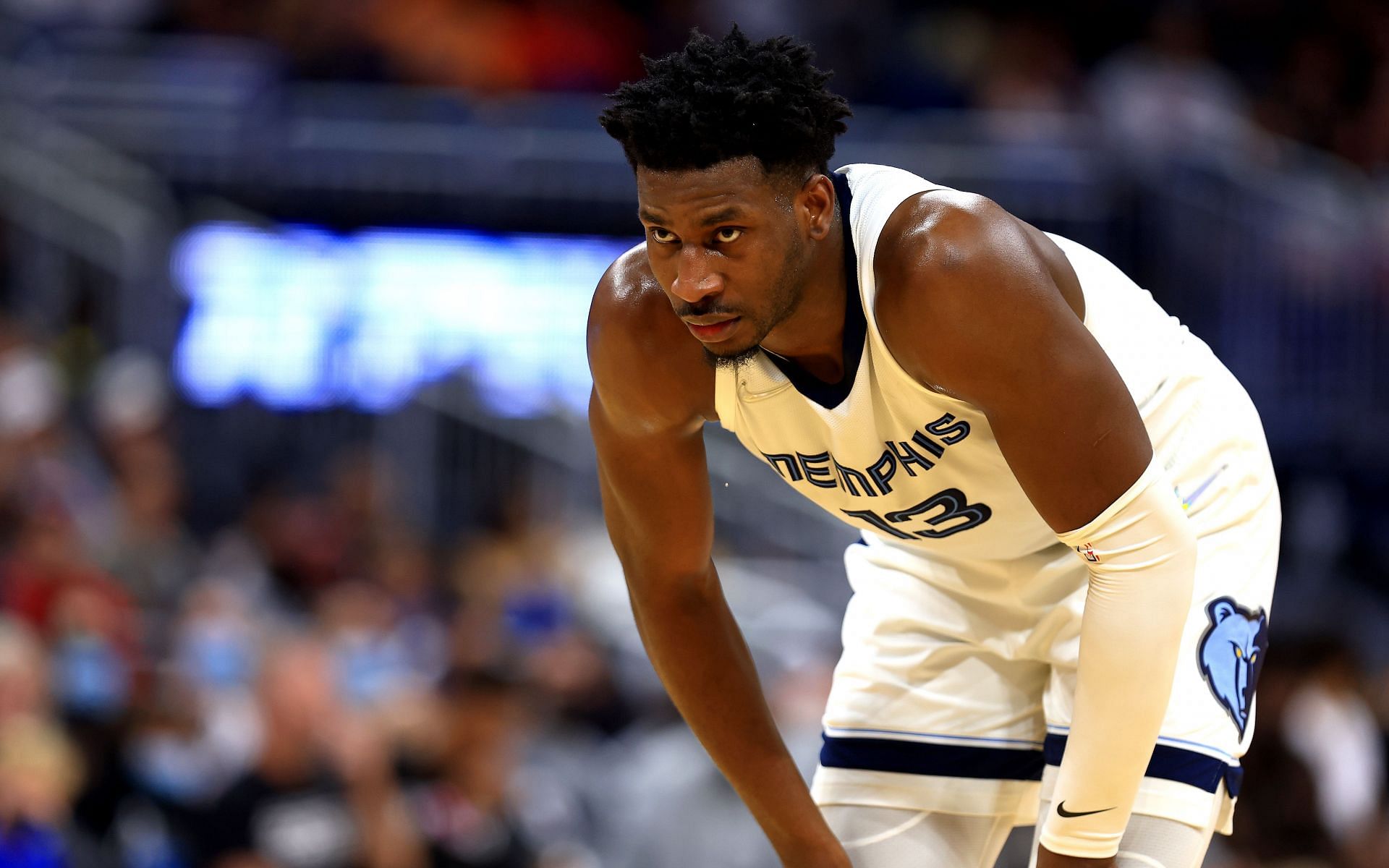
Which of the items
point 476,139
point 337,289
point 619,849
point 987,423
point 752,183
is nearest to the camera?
point 752,183

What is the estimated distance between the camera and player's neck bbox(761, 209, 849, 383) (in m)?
2.93

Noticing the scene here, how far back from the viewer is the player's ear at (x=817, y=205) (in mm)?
2889

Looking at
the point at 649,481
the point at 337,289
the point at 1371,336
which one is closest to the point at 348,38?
the point at 337,289

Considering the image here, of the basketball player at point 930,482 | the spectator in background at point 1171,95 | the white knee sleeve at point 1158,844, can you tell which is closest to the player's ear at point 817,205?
the basketball player at point 930,482

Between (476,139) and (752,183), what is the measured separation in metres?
8.03

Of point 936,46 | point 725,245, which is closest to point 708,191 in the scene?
point 725,245

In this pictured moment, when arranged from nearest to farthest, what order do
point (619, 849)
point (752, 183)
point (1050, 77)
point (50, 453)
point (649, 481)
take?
1. point (752, 183)
2. point (649, 481)
3. point (619, 849)
4. point (50, 453)
5. point (1050, 77)

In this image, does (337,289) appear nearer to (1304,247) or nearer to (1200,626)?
(1304,247)

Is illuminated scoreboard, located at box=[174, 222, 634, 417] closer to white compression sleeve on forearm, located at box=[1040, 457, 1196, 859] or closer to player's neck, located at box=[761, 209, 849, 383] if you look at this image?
player's neck, located at box=[761, 209, 849, 383]

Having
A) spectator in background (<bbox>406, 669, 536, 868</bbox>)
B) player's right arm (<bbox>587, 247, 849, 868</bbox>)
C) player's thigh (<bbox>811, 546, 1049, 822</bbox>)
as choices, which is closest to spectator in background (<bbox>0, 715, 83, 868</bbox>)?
spectator in background (<bbox>406, 669, 536, 868</bbox>)

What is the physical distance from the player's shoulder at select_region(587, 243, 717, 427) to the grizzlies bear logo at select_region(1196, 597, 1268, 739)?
986 millimetres

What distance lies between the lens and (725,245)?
2.79 metres

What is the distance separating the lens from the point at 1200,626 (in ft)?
9.96

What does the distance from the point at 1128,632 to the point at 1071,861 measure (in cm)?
43
